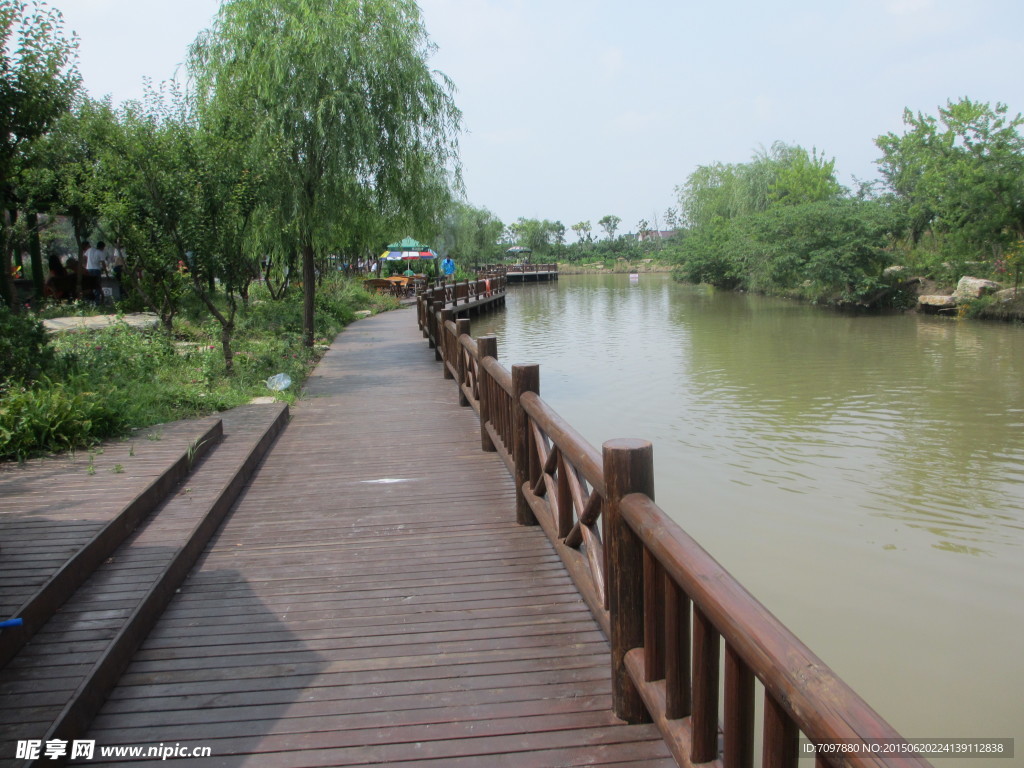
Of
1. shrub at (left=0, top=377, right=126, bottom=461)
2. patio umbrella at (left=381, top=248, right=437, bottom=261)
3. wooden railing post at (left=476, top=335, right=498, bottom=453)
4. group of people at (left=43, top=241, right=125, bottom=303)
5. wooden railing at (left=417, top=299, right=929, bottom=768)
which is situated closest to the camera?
wooden railing at (left=417, top=299, right=929, bottom=768)

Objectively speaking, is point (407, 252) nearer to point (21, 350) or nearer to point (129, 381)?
point (129, 381)

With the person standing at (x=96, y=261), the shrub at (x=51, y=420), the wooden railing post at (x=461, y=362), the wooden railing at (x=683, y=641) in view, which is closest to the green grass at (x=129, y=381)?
the shrub at (x=51, y=420)

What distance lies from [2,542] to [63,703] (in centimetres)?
159

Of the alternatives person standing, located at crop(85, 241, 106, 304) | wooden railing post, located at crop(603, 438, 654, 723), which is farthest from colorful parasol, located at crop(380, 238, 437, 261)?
wooden railing post, located at crop(603, 438, 654, 723)

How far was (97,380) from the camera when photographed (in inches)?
285

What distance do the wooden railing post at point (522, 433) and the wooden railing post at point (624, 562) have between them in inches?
72.5

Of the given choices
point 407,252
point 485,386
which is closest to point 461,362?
point 485,386

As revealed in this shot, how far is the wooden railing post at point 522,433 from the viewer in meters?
4.49

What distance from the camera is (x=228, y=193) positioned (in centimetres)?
905

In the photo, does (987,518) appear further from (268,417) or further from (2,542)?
(2,542)

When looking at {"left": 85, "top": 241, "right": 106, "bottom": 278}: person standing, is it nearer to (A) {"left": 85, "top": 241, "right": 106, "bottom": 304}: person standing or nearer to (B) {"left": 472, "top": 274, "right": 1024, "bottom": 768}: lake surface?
(A) {"left": 85, "top": 241, "right": 106, "bottom": 304}: person standing

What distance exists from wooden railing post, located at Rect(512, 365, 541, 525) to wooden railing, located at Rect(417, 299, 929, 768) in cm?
43

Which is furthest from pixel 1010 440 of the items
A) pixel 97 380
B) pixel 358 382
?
pixel 97 380

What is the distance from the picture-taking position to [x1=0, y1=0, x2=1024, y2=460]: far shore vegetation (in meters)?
7.18
